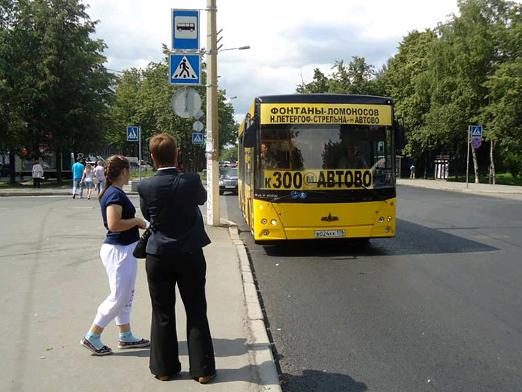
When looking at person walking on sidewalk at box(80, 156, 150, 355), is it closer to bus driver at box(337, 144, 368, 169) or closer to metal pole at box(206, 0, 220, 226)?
bus driver at box(337, 144, 368, 169)

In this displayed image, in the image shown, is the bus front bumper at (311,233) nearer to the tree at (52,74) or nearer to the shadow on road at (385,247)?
the shadow on road at (385,247)

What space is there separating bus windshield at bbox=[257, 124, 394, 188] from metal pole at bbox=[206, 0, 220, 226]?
3.44m

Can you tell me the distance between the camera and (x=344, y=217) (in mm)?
10195

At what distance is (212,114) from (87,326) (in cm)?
866

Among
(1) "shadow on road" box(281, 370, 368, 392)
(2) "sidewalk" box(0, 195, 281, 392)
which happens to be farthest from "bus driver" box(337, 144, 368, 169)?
(1) "shadow on road" box(281, 370, 368, 392)

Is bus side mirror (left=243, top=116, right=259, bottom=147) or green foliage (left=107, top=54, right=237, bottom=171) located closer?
bus side mirror (left=243, top=116, right=259, bottom=147)

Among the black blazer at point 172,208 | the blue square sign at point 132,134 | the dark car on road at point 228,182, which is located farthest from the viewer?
the dark car on road at point 228,182

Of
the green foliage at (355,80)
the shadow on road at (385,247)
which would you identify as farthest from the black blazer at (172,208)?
the green foliage at (355,80)

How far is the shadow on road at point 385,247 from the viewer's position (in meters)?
10.7

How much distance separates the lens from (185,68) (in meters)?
12.5

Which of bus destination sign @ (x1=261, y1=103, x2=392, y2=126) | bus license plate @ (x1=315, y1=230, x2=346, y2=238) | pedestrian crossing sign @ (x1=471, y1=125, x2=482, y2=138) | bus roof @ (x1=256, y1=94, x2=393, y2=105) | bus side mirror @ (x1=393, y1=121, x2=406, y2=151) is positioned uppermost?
pedestrian crossing sign @ (x1=471, y1=125, x2=482, y2=138)

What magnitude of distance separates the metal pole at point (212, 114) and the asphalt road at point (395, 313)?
2066 millimetres

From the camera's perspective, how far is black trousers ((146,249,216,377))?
4141mm

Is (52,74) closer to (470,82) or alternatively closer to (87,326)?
(470,82)
